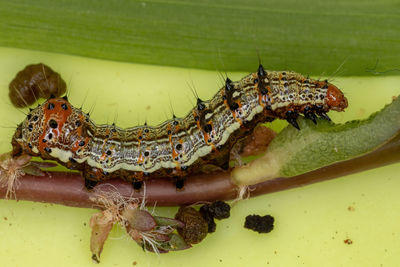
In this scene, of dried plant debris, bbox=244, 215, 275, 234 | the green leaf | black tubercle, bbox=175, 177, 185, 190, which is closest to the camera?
the green leaf

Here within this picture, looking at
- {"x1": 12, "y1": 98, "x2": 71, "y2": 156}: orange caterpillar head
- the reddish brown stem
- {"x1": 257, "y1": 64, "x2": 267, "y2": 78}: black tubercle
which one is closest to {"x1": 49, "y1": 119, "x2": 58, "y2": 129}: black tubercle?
{"x1": 12, "y1": 98, "x2": 71, "y2": 156}: orange caterpillar head

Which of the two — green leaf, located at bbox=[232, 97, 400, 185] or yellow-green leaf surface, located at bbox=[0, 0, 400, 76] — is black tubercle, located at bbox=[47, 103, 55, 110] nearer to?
yellow-green leaf surface, located at bbox=[0, 0, 400, 76]

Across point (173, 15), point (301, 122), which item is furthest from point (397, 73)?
point (173, 15)

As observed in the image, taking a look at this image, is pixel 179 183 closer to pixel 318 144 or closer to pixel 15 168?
Answer: pixel 318 144

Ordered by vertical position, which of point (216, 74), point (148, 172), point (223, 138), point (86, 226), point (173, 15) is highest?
point (173, 15)

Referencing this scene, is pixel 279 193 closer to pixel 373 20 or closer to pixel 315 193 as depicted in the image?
pixel 315 193

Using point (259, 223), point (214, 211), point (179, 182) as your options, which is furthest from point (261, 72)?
point (259, 223)
